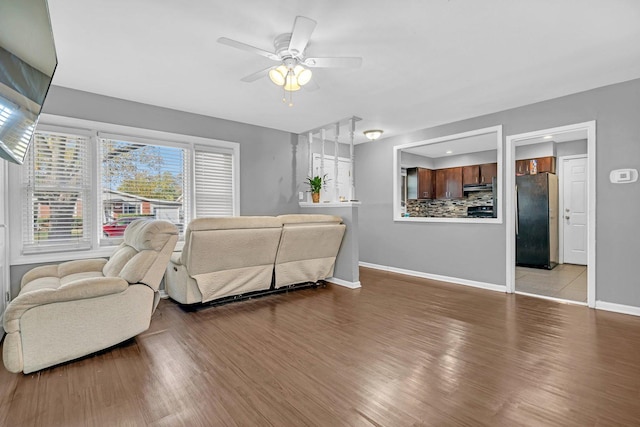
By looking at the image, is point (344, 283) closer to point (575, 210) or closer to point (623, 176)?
point (623, 176)

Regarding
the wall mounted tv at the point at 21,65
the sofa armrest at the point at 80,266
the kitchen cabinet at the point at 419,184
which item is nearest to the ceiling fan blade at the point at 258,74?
the wall mounted tv at the point at 21,65

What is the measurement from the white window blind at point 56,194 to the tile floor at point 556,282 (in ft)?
18.9

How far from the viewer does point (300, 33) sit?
2242mm

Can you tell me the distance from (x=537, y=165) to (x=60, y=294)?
25.2ft

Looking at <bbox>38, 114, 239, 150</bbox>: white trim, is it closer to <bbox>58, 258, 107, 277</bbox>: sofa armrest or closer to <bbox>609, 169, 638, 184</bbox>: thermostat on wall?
<bbox>58, 258, 107, 277</bbox>: sofa armrest

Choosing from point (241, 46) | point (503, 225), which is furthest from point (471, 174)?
point (241, 46)

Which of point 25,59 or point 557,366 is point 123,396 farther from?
point 557,366

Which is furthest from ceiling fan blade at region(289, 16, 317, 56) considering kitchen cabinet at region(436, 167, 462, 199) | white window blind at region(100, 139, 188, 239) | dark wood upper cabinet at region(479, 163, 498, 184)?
kitchen cabinet at region(436, 167, 462, 199)

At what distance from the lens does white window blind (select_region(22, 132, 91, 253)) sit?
3311 mm

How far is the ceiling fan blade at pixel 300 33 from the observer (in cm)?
210

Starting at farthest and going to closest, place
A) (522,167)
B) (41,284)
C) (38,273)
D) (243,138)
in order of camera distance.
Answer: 1. (522,167)
2. (243,138)
3. (38,273)
4. (41,284)

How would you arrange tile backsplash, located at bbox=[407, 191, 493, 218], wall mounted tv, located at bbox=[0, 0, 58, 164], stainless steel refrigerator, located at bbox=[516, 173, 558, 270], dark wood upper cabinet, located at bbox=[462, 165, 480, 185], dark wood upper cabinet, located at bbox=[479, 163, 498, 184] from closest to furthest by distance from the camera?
wall mounted tv, located at bbox=[0, 0, 58, 164] < stainless steel refrigerator, located at bbox=[516, 173, 558, 270] < dark wood upper cabinet, located at bbox=[479, 163, 498, 184] < dark wood upper cabinet, located at bbox=[462, 165, 480, 185] < tile backsplash, located at bbox=[407, 191, 493, 218]

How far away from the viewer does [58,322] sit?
7.14 ft

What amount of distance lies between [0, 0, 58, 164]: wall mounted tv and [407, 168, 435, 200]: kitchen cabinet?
7190mm
